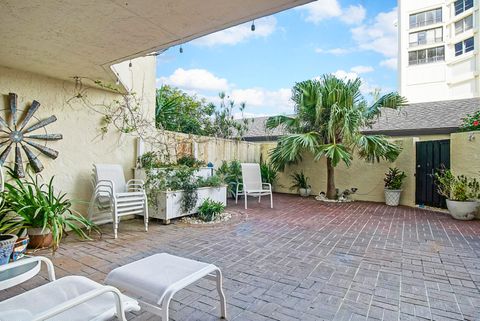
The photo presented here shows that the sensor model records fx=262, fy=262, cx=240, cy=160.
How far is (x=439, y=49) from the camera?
25703 millimetres

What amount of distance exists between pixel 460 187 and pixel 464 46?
88.4 feet

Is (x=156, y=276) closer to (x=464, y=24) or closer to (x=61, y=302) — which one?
(x=61, y=302)

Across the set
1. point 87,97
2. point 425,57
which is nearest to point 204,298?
point 87,97

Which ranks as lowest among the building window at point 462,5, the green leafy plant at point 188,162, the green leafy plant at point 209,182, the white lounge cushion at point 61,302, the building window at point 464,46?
the white lounge cushion at point 61,302

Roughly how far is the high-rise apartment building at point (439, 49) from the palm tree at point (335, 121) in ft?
76.4

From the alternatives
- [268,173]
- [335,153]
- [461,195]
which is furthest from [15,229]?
[461,195]

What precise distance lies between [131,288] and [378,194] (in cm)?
735

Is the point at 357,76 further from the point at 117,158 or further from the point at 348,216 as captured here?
the point at 117,158

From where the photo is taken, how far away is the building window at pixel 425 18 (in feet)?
83.1

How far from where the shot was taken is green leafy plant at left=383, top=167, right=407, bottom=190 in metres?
6.60

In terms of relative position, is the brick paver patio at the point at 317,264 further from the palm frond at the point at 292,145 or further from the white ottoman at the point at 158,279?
the palm frond at the point at 292,145

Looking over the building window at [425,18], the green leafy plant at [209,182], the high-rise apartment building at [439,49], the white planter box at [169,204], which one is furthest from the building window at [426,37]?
the white planter box at [169,204]

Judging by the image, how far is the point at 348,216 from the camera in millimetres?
5363

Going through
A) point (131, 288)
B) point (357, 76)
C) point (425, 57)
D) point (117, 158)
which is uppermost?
point (425, 57)
